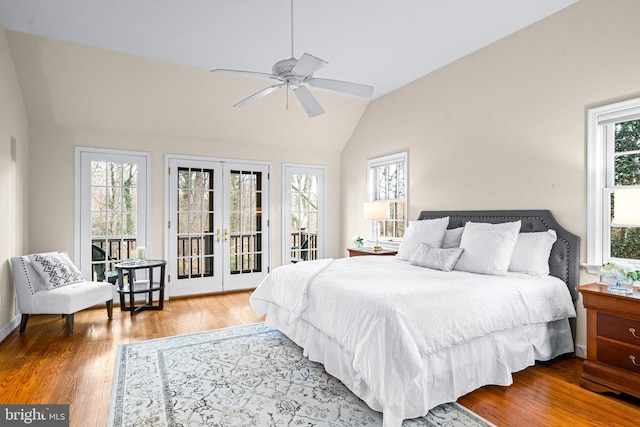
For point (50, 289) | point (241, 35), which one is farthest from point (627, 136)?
point (50, 289)

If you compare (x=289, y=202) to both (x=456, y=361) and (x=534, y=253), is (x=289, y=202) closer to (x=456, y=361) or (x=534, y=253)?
(x=534, y=253)

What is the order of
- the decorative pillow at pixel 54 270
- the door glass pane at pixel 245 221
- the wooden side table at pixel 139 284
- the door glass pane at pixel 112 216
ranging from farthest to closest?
the door glass pane at pixel 245 221
the door glass pane at pixel 112 216
the wooden side table at pixel 139 284
the decorative pillow at pixel 54 270

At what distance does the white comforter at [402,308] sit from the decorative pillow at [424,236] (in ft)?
1.79

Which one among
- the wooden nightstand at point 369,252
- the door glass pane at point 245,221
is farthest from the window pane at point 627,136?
the door glass pane at point 245,221

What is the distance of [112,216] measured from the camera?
4.87 metres

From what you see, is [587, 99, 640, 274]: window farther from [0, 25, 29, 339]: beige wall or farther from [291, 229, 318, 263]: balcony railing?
[0, 25, 29, 339]: beige wall

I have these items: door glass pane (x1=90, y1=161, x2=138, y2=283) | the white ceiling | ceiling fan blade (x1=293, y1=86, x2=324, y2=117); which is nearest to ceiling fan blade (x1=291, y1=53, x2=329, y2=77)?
ceiling fan blade (x1=293, y1=86, x2=324, y2=117)

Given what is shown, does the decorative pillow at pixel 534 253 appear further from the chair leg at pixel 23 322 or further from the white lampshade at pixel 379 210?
the chair leg at pixel 23 322

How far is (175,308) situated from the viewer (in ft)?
15.6

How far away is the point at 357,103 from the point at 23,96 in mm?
4378

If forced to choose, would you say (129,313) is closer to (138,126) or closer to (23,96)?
(138,126)

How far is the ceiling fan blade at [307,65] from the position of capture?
93.7 inches

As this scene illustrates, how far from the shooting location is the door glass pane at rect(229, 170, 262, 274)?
225 inches

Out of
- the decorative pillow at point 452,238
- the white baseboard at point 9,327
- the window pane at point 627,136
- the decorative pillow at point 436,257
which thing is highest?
the window pane at point 627,136
